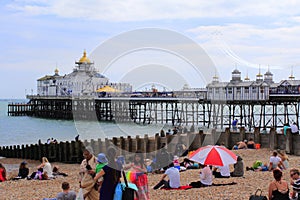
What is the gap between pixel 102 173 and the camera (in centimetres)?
679

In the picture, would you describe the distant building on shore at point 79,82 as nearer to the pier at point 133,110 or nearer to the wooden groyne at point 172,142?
the pier at point 133,110

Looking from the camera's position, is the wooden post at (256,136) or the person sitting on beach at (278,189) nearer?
the person sitting on beach at (278,189)

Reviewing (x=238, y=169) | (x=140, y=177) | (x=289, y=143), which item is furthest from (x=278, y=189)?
(x=289, y=143)

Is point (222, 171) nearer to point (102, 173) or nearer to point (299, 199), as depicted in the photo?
point (299, 199)

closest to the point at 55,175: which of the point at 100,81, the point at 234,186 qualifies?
the point at 234,186

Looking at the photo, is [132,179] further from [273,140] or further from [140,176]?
[273,140]

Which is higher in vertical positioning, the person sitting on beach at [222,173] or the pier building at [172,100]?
the pier building at [172,100]

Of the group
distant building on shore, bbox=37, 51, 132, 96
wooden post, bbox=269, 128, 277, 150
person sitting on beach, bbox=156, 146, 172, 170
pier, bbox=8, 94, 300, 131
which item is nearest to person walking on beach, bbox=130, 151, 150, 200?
person sitting on beach, bbox=156, 146, 172, 170

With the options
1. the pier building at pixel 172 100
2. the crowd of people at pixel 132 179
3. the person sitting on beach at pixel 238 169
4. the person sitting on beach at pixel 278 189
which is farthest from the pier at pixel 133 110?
the person sitting on beach at pixel 278 189

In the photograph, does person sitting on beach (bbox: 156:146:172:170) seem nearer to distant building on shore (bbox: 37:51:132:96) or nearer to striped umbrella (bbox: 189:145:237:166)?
striped umbrella (bbox: 189:145:237:166)

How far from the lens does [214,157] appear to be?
10.6m

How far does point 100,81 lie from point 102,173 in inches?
2783

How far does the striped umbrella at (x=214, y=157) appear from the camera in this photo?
1055 cm

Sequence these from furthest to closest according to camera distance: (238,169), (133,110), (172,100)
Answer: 1. (133,110)
2. (172,100)
3. (238,169)
